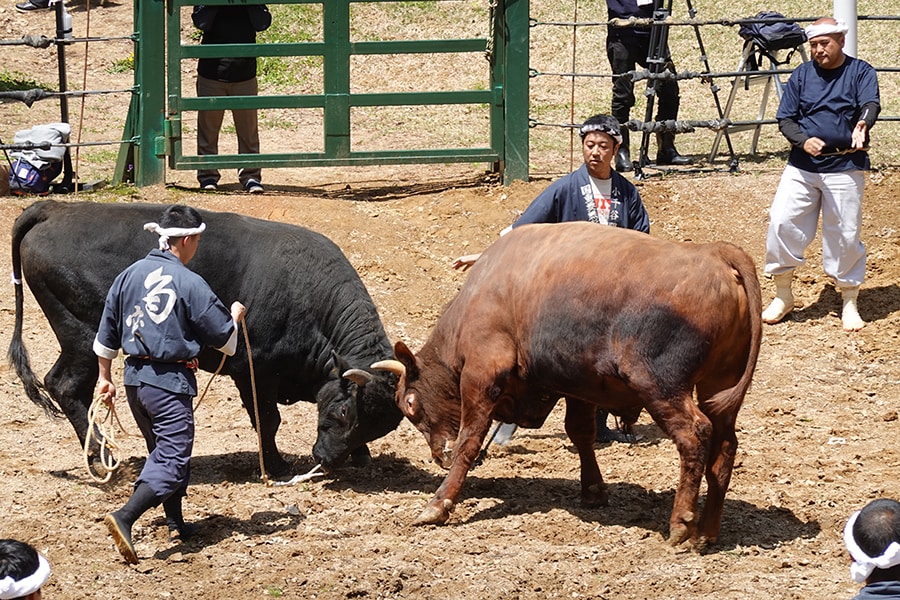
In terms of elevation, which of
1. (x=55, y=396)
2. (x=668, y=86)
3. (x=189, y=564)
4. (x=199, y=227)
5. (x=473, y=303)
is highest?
(x=668, y=86)

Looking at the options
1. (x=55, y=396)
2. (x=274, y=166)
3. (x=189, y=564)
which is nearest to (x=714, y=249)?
(x=189, y=564)

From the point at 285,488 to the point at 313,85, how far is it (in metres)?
11.9

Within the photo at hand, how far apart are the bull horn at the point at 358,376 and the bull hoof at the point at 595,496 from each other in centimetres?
147

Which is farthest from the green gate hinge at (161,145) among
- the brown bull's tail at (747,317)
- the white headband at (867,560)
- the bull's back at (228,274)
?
the white headband at (867,560)

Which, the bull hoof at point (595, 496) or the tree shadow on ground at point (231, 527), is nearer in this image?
the tree shadow on ground at point (231, 527)

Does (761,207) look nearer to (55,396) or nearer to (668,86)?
(668,86)

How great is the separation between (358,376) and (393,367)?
0.84 ft

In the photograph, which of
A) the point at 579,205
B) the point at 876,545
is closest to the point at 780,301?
the point at 579,205

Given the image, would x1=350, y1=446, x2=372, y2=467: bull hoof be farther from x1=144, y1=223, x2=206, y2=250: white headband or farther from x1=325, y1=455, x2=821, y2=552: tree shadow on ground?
x1=144, y1=223, x2=206, y2=250: white headband

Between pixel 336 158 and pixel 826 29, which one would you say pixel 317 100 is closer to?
pixel 336 158

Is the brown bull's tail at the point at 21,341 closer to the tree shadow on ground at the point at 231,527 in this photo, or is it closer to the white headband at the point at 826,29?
the tree shadow on ground at the point at 231,527

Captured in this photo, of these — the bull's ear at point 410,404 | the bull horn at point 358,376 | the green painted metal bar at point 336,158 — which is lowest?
the bull's ear at point 410,404

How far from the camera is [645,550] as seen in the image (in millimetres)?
6129

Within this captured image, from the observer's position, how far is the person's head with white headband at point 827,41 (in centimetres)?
916
